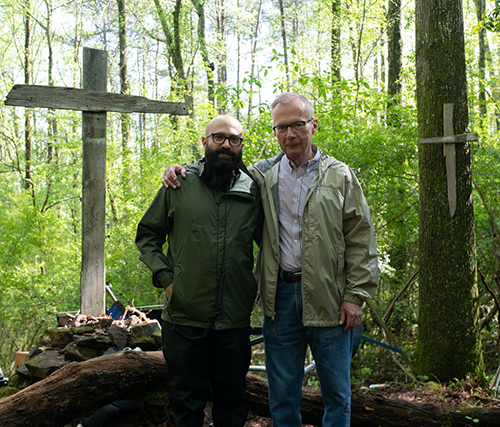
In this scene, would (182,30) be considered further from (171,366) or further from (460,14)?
(171,366)

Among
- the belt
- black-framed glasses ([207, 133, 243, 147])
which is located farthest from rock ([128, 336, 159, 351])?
black-framed glasses ([207, 133, 243, 147])

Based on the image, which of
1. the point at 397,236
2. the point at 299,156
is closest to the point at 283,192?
the point at 299,156

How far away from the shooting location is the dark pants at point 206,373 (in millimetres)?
2646

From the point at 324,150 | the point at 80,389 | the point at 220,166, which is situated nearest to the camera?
the point at 220,166

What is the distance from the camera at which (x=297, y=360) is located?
8.73ft

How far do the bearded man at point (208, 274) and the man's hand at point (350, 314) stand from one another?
1.73ft

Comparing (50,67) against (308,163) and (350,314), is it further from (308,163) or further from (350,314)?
(350,314)

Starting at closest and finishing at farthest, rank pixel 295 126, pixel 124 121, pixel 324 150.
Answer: pixel 295 126, pixel 324 150, pixel 124 121

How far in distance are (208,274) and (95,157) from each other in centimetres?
285

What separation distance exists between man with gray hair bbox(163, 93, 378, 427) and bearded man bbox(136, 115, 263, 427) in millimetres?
131

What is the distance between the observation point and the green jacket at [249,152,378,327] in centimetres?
252

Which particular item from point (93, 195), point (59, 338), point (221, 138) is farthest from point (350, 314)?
point (93, 195)

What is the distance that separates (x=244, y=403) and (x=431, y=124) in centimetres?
362

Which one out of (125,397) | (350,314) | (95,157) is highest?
(95,157)
